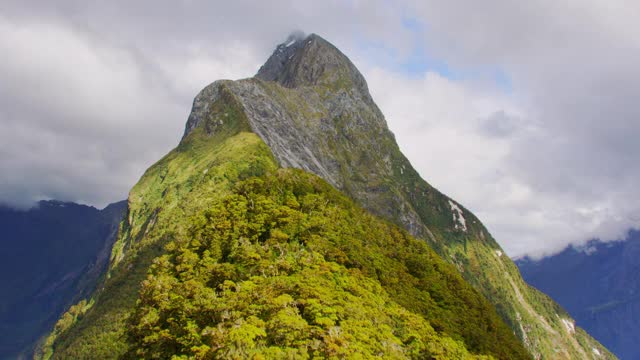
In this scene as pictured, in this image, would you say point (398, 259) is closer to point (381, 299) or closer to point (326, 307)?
point (381, 299)

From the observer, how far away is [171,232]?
18888 centimetres

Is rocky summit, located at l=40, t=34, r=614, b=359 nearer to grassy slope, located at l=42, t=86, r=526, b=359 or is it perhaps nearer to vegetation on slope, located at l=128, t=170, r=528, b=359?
vegetation on slope, located at l=128, t=170, r=528, b=359

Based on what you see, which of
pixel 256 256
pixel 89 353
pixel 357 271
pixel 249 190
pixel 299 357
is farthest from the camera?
pixel 89 353

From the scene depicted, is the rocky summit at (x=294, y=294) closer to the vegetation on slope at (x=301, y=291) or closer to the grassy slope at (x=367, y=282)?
the vegetation on slope at (x=301, y=291)

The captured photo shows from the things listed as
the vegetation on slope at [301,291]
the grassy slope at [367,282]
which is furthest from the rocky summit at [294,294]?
the grassy slope at [367,282]

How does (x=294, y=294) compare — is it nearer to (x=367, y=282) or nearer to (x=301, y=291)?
(x=301, y=291)

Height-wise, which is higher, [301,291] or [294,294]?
[301,291]

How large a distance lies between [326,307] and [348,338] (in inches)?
331

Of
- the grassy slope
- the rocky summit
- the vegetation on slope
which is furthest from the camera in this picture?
the grassy slope

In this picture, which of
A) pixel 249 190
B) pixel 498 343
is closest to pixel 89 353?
pixel 249 190

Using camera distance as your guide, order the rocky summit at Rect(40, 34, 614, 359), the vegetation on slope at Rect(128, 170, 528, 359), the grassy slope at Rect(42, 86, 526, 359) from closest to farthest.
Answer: the vegetation on slope at Rect(128, 170, 528, 359) < the rocky summit at Rect(40, 34, 614, 359) < the grassy slope at Rect(42, 86, 526, 359)

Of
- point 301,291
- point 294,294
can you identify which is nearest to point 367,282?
point 301,291

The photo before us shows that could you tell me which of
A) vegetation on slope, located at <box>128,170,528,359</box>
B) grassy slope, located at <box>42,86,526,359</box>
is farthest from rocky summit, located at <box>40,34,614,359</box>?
grassy slope, located at <box>42,86,526,359</box>

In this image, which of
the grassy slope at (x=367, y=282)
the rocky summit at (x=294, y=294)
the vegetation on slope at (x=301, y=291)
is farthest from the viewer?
the grassy slope at (x=367, y=282)
